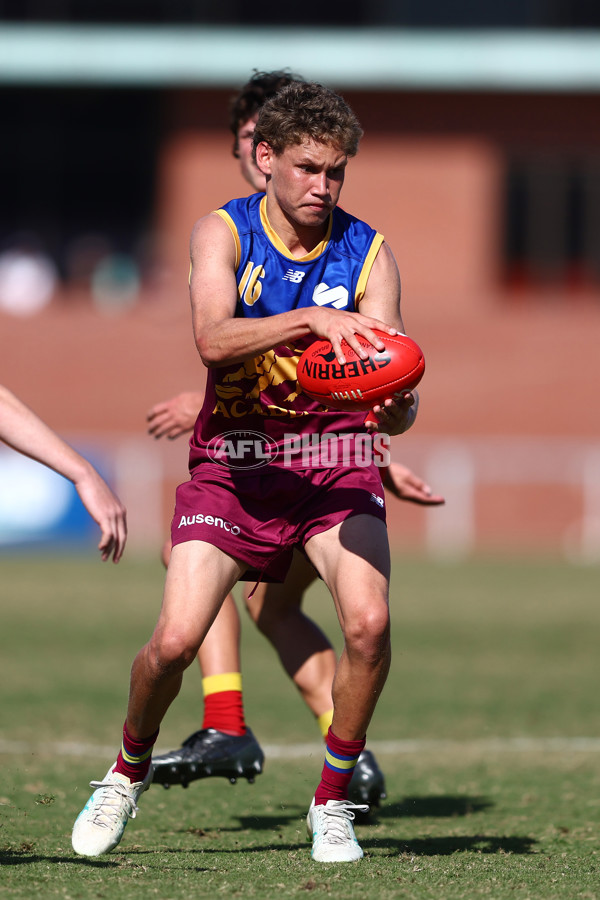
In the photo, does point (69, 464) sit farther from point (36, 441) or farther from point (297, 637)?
point (297, 637)

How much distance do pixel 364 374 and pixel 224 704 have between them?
1.75 metres

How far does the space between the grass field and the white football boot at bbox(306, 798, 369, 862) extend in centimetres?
6

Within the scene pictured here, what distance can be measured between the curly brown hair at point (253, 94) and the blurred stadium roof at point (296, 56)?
61.1 ft

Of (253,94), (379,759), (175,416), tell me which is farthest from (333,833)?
(253,94)

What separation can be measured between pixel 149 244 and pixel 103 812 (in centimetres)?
2057

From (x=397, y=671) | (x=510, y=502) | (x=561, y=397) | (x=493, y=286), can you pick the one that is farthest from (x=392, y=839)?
(x=493, y=286)

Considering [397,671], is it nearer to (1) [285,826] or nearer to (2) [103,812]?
(1) [285,826]

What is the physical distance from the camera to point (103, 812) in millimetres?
4262

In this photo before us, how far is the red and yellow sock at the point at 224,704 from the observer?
16.7 feet

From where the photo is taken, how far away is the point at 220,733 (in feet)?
16.5

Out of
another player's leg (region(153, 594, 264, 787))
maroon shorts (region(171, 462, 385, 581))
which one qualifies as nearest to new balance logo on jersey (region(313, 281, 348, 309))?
maroon shorts (region(171, 462, 385, 581))

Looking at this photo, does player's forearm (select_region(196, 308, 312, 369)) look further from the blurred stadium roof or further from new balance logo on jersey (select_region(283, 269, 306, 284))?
the blurred stadium roof

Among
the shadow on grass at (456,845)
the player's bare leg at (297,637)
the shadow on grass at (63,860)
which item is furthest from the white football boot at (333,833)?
the player's bare leg at (297,637)

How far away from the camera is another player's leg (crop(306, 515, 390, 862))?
4.16 meters
